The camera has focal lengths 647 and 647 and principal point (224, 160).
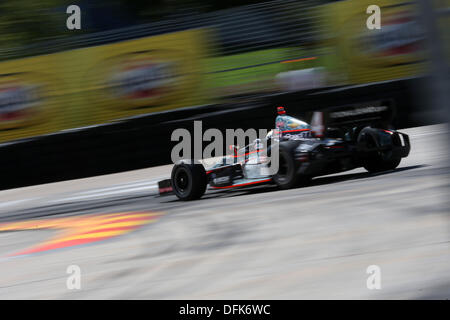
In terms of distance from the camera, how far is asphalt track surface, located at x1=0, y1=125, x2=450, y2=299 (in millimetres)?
3494

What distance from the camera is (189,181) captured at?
8219 millimetres

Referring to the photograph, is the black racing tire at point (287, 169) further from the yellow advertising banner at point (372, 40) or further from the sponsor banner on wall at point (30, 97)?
the sponsor banner on wall at point (30, 97)

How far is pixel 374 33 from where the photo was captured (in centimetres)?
1220

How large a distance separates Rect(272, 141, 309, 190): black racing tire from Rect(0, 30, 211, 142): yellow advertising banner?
5.11m

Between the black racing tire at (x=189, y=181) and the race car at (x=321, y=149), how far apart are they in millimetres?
15

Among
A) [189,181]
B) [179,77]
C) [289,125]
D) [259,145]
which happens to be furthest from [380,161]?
[179,77]

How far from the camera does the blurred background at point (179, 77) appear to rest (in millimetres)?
12109

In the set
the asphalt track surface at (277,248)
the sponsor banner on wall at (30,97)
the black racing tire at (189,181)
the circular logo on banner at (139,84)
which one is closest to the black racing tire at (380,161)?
the asphalt track surface at (277,248)

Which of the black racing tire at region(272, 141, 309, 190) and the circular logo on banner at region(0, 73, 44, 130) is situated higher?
the circular logo on banner at region(0, 73, 44, 130)

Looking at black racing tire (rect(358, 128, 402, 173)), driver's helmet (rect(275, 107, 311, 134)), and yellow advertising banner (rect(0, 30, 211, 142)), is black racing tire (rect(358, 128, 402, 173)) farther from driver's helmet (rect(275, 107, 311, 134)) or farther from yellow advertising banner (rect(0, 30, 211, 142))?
yellow advertising banner (rect(0, 30, 211, 142))

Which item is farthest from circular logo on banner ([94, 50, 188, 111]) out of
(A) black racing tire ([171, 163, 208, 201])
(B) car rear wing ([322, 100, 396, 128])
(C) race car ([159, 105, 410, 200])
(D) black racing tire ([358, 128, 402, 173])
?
(B) car rear wing ([322, 100, 396, 128])

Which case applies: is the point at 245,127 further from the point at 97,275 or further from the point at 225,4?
the point at 97,275

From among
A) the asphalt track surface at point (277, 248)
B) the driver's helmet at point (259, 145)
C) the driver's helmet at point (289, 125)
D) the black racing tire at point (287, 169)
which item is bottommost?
the asphalt track surface at point (277, 248)
